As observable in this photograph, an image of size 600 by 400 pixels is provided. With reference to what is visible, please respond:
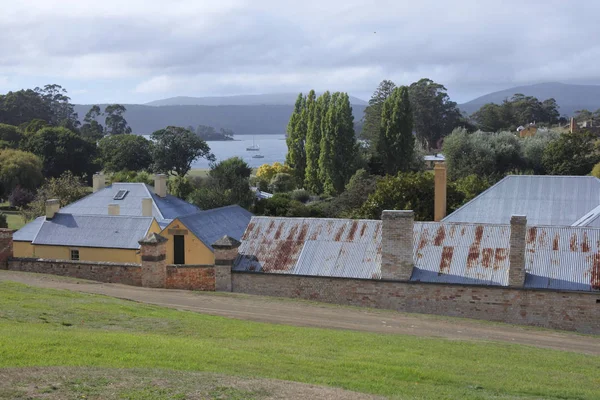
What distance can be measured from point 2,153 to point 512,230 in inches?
2386

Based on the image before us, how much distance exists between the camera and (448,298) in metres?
22.4

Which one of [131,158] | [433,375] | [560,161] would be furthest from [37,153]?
[433,375]

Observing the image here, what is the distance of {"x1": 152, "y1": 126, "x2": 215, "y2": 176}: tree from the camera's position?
90.7 metres

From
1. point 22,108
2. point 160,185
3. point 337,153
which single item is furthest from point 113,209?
point 22,108

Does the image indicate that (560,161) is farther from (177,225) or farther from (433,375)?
(433,375)

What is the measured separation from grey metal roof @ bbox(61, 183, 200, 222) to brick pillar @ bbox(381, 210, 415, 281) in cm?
2096

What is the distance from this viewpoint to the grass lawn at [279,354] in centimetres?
1135

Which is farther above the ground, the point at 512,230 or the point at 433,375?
the point at 512,230

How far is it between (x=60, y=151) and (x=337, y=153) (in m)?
36.5

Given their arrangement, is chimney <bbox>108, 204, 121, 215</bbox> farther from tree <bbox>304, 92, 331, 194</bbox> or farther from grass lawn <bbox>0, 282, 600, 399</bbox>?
tree <bbox>304, 92, 331, 194</bbox>

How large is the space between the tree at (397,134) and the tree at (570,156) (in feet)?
43.9

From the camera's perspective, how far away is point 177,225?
29.3 metres

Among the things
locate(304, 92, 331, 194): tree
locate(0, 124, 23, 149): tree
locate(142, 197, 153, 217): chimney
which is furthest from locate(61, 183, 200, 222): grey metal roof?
locate(0, 124, 23, 149): tree

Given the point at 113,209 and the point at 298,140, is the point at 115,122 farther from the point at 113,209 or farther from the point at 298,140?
the point at 113,209
